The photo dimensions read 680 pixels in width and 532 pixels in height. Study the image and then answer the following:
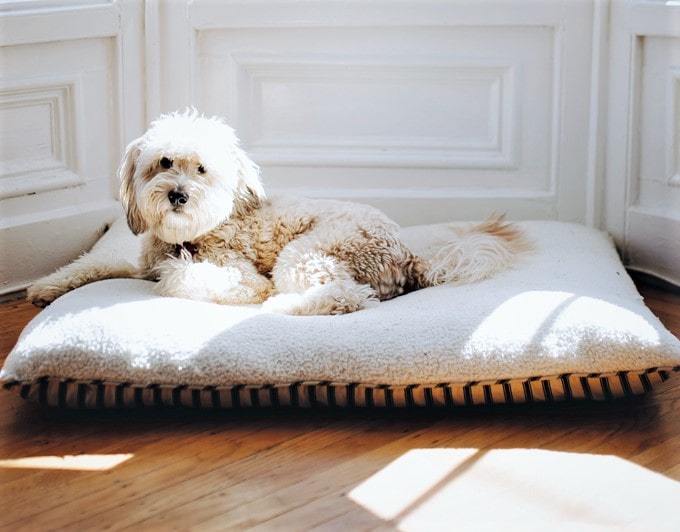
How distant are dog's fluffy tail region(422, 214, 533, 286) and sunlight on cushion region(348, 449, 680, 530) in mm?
745

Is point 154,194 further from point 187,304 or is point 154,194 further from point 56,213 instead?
point 56,213

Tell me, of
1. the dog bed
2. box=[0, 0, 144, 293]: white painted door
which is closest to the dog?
the dog bed

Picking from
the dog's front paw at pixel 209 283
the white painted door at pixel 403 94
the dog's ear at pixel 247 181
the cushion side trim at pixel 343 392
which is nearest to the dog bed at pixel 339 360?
the cushion side trim at pixel 343 392

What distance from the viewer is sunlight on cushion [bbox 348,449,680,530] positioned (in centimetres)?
191

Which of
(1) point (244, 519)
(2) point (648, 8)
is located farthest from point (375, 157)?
(1) point (244, 519)

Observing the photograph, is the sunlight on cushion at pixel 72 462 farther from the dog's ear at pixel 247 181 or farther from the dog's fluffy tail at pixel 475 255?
the dog's fluffy tail at pixel 475 255

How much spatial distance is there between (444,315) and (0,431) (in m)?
1.09

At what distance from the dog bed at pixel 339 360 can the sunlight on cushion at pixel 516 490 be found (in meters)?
0.20

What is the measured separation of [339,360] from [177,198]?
2.26 feet

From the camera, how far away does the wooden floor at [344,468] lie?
75.7 inches

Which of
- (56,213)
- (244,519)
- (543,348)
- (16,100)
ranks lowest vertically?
(244,519)

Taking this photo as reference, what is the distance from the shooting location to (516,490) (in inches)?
79.7

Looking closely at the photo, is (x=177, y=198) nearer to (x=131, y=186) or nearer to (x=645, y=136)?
(x=131, y=186)

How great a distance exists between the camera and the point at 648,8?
3.50 m
